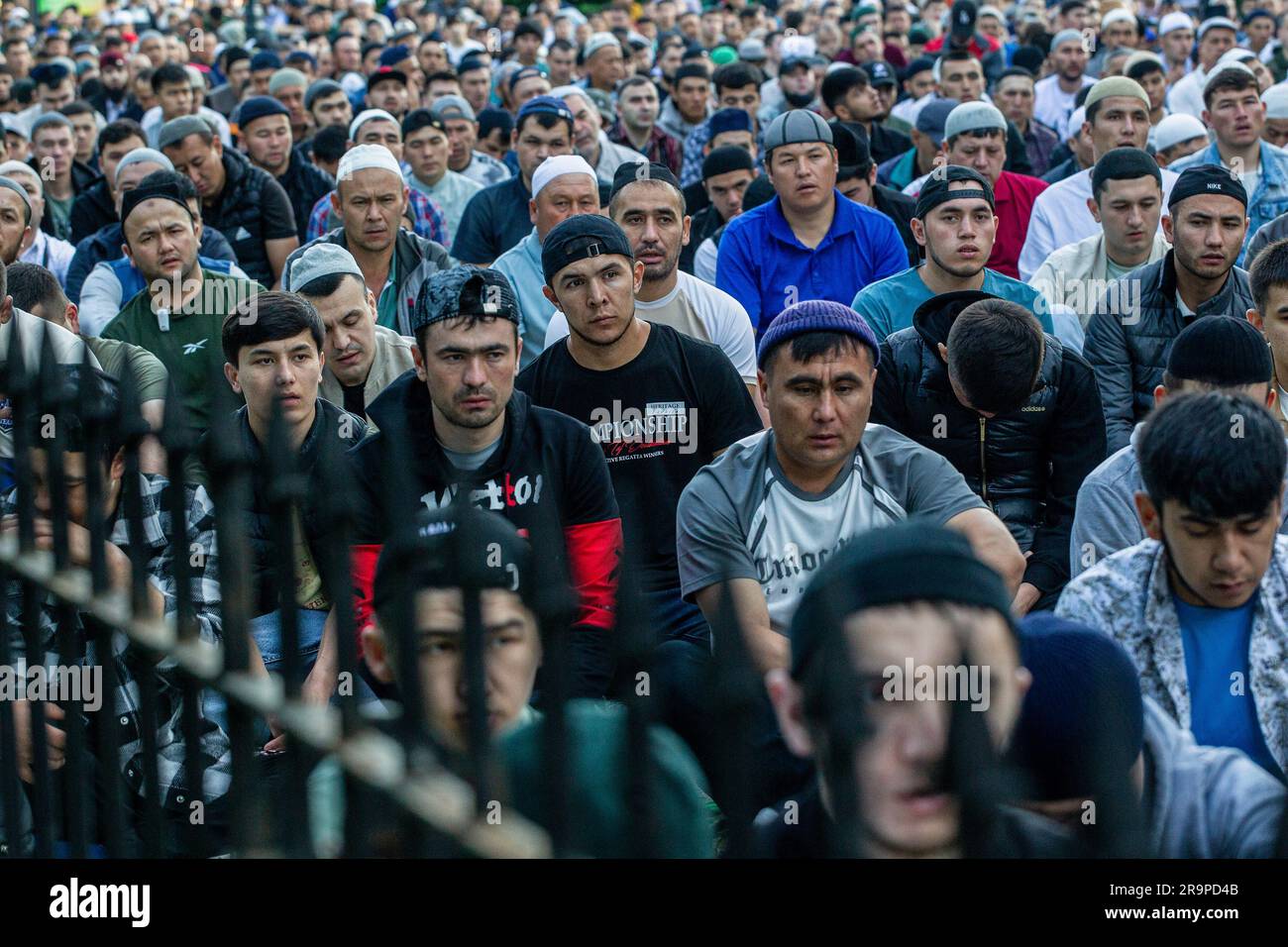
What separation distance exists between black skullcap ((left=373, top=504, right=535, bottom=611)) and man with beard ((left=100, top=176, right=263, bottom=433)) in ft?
14.7

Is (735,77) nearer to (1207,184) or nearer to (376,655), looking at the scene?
(1207,184)

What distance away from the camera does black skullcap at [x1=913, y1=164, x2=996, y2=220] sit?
698 centimetres

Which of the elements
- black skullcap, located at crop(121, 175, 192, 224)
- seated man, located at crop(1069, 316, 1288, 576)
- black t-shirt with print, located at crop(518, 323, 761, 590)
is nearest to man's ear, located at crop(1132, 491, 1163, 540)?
seated man, located at crop(1069, 316, 1288, 576)

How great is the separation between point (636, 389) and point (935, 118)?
235 inches

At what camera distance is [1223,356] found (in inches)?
185

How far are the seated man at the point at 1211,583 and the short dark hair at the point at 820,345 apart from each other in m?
1.28

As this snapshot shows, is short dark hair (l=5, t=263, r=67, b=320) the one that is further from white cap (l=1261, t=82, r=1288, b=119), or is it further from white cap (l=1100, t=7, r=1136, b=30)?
white cap (l=1100, t=7, r=1136, b=30)

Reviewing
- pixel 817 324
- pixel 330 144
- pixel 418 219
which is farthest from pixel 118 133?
pixel 817 324

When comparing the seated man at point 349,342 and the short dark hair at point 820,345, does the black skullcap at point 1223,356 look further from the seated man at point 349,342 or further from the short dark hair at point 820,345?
the seated man at point 349,342

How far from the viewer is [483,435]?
5.14 m

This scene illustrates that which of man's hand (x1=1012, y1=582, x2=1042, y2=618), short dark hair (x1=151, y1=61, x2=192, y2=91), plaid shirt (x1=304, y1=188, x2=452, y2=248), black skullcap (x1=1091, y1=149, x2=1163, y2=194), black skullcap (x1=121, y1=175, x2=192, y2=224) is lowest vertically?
man's hand (x1=1012, y1=582, x2=1042, y2=618)
